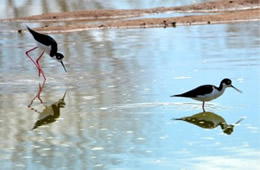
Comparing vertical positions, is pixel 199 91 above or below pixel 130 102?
above

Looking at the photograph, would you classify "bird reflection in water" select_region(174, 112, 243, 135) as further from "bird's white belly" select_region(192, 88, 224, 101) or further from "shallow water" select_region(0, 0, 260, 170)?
"bird's white belly" select_region(192, 88, 224, 101)

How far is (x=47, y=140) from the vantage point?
7695 millimetres

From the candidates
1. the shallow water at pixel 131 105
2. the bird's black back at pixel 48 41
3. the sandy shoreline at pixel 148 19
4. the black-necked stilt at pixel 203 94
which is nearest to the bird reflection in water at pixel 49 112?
the shallow water at pixel 131 105

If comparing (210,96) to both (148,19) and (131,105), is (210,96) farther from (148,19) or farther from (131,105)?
(148,19)

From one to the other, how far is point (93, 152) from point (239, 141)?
138 cm

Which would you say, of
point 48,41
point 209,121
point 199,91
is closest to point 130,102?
point 199,91

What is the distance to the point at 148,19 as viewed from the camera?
60.3 feet

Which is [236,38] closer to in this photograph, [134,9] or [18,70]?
[18,70]

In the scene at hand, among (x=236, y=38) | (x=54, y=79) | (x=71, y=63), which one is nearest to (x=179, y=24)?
(x=236, y=38)

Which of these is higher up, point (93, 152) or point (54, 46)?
point (54, 46)

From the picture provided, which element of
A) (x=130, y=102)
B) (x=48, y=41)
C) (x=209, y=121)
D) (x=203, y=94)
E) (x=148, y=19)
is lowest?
(x=209, y=121)

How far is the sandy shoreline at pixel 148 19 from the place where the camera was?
17828 mm

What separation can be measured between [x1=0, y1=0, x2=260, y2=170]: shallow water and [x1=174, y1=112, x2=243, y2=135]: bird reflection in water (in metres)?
0.06

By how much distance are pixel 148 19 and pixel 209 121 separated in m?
10.4
